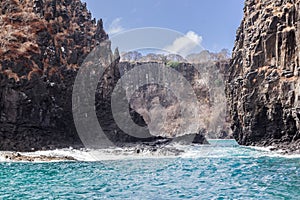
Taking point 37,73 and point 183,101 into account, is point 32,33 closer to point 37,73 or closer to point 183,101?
point 37,73

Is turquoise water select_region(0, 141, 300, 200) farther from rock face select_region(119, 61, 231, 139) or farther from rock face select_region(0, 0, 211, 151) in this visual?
rock face select_region(119, 61, 231, 139)

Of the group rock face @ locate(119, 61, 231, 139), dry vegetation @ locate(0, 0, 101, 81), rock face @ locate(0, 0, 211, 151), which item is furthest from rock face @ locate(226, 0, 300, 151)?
rock face @ locate(119, 61, 231, 139)

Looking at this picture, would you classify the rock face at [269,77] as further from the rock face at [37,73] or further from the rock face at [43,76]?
the rock face at [37,73]

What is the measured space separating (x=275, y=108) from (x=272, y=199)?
28749 millimetres

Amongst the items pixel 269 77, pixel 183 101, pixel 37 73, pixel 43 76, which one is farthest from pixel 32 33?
pixel 183 101

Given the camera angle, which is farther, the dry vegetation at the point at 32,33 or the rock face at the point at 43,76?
the dry vegetation at the point at 32,33

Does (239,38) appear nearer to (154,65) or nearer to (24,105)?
(24,105)

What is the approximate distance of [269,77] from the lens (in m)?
40.0

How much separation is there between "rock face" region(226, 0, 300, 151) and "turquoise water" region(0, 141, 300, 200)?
577 inches

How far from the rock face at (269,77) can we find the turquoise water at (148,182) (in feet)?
48.1

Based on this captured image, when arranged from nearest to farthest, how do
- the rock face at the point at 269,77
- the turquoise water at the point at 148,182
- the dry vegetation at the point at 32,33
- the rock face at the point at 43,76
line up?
the turquoise water at the point at 148,182
the rock face at the point at 43,76
the rock face at the point at 269,77
the dry vegetation at the point at 32,33

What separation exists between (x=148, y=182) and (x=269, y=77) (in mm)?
28361

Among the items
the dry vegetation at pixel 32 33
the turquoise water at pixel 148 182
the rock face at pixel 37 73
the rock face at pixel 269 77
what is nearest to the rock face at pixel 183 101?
the rock face at pixel 269 77

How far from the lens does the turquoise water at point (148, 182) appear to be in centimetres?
1330
